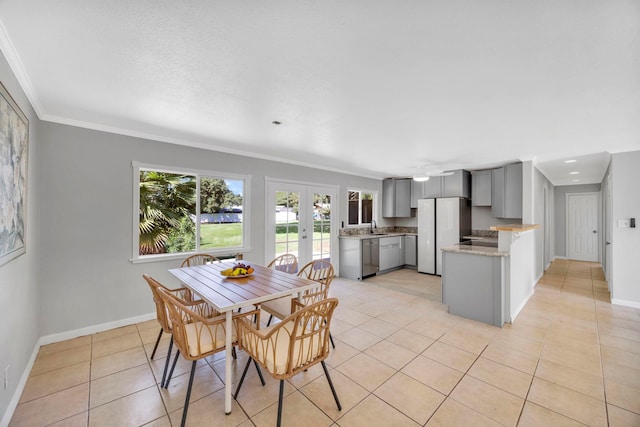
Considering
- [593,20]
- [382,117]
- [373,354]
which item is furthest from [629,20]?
[373,354]

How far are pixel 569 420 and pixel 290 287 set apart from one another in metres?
2.06

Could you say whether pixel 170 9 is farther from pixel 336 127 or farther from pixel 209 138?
pixel 209 138

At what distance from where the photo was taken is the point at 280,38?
1455 mm

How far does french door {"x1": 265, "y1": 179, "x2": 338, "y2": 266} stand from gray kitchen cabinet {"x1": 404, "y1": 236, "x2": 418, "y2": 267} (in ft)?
6.27

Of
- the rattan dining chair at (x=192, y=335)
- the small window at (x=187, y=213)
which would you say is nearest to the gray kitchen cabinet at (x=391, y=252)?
the small window at (x=187, y=213)

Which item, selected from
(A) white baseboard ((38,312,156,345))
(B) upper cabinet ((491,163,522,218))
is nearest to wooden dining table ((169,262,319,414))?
(A) white baseboard ((38,312,156,345))

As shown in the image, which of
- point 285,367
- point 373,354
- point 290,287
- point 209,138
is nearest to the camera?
point 285,367

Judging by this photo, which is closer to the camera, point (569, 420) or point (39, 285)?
point (569, 420)

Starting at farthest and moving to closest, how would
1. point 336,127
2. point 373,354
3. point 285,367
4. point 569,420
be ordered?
1. point 336,127
2. point 373,354
3. point 569,420
4. point 285,367

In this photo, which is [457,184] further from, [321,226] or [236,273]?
[236,273]

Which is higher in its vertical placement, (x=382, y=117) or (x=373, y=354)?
(x=382, y=117)

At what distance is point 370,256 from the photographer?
5430 millimetres

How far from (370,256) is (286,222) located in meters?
1.94

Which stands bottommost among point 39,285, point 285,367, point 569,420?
point 569,420
